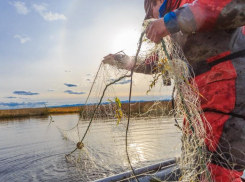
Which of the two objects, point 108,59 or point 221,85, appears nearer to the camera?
point 221,85

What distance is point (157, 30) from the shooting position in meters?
1.38

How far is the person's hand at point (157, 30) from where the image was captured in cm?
136

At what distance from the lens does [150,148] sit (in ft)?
30.6

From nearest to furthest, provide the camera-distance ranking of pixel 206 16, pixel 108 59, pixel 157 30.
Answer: pixel 206 16, pixel 157 30, pixel 108 59

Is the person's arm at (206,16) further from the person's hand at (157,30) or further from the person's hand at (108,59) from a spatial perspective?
the person's hand at (108,59)

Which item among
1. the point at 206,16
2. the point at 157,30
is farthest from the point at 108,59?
the point at 206,16

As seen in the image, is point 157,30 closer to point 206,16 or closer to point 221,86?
point 206,16

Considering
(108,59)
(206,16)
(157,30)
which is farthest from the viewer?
(108,59)

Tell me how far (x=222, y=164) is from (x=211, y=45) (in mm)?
990

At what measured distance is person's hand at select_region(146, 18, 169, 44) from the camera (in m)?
1.36

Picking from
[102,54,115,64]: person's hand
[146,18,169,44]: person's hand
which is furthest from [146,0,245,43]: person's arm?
[102,54,115,64]: person's hand

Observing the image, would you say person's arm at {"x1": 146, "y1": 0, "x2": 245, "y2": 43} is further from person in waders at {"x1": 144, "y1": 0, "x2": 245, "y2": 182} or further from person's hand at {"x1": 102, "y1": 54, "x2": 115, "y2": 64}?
person's hand at {"x1": 102, "y1": 54, "x2": 115, "y2": 64}

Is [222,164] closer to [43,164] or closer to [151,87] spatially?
[151,87]

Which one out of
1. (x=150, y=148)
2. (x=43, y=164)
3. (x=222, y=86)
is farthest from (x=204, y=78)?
(x=150, y=148)
